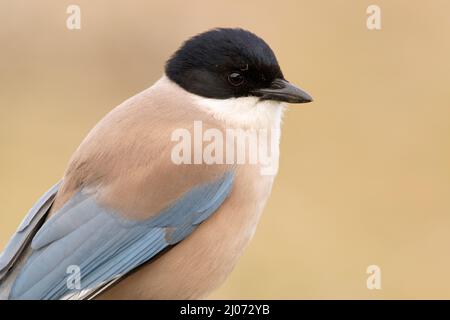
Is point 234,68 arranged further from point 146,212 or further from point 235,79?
point 146,212

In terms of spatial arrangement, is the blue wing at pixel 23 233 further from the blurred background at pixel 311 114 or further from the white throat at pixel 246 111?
the blurred background at pixel 311 114

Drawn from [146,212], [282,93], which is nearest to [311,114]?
[282,93]

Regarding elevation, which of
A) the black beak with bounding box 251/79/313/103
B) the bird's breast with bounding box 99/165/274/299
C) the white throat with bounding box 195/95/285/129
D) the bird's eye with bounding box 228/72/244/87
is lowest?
the bird's breast with bounding box 99/165/274/299

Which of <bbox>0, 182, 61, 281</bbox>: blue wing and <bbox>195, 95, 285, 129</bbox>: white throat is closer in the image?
<bbox>0, 182, 61, 281</bbox>: blue wing

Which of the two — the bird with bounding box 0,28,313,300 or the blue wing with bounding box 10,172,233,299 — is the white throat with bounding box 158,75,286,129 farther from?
Answer: the blue wing with bounding box 10,172,233,299

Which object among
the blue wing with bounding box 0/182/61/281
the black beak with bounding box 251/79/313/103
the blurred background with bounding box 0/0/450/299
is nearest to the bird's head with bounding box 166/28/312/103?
the black beak with bounding box 251/79/313/103

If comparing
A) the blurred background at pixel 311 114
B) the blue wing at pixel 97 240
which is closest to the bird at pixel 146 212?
the blue wing at pixel 97 240

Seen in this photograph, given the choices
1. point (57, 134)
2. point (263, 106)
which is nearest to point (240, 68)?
point (263, 106)
